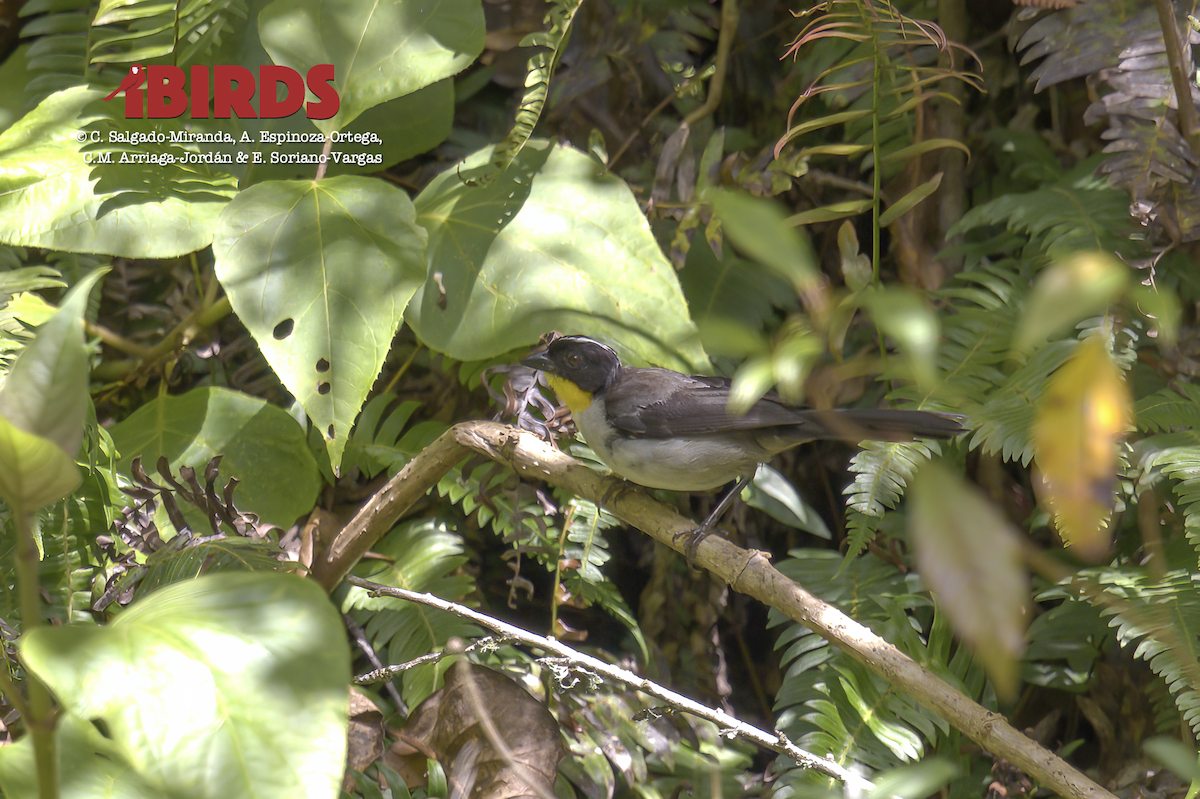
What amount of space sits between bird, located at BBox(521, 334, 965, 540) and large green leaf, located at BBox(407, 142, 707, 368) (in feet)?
0.30

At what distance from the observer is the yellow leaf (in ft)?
A: 1.48

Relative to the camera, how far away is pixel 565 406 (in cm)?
304

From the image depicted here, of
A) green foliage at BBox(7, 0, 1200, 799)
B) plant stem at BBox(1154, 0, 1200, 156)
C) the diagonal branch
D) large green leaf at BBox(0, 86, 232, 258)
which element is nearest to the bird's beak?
green foliage at BBox(7, 0, 1200, 799)

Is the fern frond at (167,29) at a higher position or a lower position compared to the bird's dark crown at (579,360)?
higher

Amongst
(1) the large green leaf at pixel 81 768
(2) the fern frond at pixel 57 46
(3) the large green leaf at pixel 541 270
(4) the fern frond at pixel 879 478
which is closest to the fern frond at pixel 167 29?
(2) the fern frond at pixel 57 46

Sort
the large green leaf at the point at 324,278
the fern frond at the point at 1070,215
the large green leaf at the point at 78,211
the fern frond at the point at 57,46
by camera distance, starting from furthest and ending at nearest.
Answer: the fern frond at the point at 57,46, the fern frond at the point at 1070,215, the large green leaf at the point at 78,211, the large green leaf at the point at 324,278

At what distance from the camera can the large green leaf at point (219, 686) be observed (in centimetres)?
105

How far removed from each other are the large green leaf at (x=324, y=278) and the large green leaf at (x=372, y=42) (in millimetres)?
397

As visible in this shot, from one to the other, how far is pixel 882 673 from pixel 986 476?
1.74 meters

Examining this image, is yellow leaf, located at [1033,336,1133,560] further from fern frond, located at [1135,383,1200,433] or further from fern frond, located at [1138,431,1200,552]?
fern frond, located at [1135,383,1200,433]

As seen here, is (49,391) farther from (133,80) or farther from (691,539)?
(133,80)

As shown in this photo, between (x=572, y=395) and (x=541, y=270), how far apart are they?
45 centimetres

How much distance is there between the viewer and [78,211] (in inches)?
112

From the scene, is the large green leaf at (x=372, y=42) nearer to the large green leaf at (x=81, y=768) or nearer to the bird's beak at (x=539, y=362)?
the bird's beak at (x=539, y=362)
